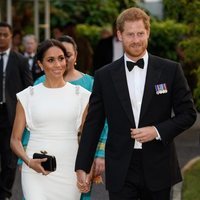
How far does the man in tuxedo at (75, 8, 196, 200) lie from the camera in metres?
5.50

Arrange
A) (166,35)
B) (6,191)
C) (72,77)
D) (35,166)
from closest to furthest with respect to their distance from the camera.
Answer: (35,166) < (72,77) < (6,191) < (166,35)

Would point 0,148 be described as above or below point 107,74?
below

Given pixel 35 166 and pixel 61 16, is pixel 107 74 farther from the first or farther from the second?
pixel 61 16

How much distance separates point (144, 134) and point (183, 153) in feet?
24.4

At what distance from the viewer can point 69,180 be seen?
20.5 feet

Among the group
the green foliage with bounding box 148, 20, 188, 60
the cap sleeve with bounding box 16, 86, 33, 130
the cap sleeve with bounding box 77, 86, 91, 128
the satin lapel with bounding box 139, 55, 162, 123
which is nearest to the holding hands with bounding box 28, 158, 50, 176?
the cap sleeve with bounding box 16, 86, 33, 130

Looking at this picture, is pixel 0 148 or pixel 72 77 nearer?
pixel 72 77

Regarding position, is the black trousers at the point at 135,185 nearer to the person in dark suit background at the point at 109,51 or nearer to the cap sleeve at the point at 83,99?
the cap sleeve at the point at 83,99

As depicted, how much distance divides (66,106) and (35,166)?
0.56m

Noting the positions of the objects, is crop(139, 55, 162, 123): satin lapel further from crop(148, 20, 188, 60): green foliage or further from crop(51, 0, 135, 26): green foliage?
crop(51, 0, 135, 26): green foliage

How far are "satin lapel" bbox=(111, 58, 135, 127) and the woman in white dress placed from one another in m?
0.78

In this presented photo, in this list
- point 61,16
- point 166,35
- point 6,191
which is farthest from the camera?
point 61,16

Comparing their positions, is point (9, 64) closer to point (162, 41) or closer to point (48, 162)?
point (48, 162)

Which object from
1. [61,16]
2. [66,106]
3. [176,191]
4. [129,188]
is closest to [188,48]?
[176,191]
